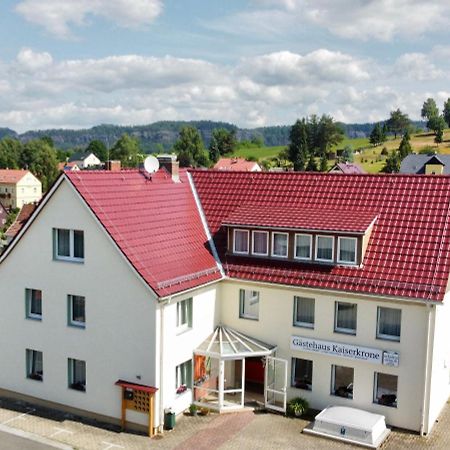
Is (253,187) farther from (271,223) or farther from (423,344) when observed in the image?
(423,344)

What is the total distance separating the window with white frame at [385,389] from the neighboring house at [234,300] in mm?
55

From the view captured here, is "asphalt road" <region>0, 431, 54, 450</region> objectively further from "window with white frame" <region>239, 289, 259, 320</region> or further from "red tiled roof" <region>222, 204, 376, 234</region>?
"red tiled roof" <region>222, 204, 376, 234</region>

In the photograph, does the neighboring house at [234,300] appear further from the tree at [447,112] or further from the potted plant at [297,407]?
the tree at [447,112]

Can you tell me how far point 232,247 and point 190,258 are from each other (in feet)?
8.09

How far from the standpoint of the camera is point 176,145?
19050 cm

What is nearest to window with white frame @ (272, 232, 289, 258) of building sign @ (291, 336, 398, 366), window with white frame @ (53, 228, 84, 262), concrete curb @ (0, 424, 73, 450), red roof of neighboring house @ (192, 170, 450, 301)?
red roof of neighboring house @ (192, 170, 450, 301)

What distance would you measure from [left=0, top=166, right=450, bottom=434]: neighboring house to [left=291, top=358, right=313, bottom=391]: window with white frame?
6cm

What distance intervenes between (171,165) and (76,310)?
927 cm

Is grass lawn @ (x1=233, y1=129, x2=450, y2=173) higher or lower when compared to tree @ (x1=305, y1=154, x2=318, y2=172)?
higher

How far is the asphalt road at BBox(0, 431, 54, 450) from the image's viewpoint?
21.7 metres

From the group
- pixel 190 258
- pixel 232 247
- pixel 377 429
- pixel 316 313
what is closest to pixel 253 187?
pixel 232 247

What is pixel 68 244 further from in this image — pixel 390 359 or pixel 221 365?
pixel 390 359

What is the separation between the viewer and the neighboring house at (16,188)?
129250 millimetres

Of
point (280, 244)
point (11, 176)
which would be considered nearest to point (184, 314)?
point (280, 244)
